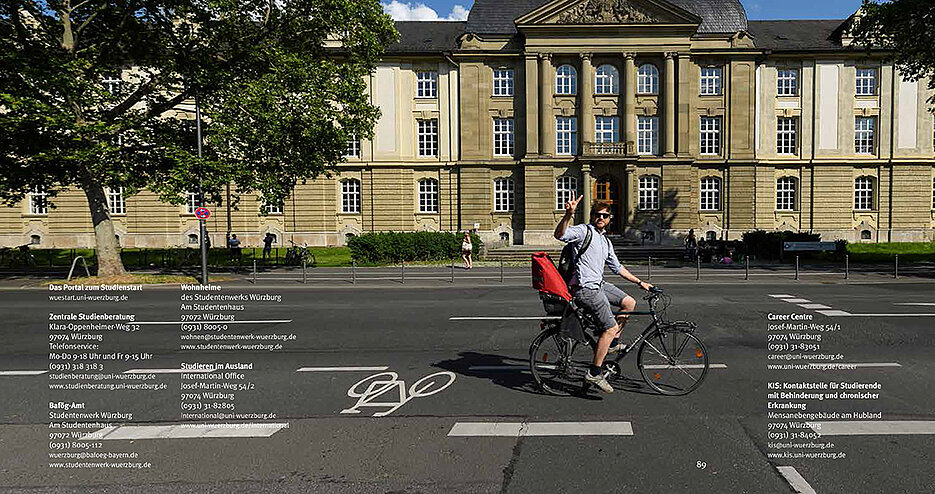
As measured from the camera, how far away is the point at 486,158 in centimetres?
3991

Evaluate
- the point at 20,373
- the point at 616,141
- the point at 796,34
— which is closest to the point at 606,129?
the point at 616,141

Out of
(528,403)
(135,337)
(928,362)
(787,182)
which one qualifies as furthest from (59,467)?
(787,182)

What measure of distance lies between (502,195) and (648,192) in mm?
10090

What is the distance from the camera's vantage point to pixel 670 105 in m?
37.8

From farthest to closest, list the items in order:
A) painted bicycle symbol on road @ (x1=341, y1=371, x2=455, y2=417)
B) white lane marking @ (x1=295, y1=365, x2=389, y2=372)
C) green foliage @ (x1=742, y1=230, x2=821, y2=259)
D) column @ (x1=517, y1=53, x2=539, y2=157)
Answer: column @ (x1=517, y1=53, x2=539, y2=157), green foliage @ (x1=742, y1=230, x2=821, y2=259), white lane marking @ (x1=295, y1=365, x2=389, y2=372), painted bicycle symbol on road @ (x1=341, y1=371, x2=455, y2=417)

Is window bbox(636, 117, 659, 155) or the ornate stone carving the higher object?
the ornate stone carving

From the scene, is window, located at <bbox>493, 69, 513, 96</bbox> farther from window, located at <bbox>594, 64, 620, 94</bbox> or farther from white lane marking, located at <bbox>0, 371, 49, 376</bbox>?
white lane marking, located at <bbox>0, 371, 49, 376</bbox>

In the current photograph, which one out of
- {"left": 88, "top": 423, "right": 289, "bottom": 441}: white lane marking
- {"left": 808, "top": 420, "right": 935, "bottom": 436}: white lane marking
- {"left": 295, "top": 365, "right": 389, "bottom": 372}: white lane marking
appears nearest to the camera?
{"left": 808, "top": 420, "right": 935, "bottom": 436}: white lane marking

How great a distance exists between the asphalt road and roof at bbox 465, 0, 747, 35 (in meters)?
34.1

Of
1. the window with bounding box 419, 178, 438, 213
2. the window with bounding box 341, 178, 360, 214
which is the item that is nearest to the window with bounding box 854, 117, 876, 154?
the window with bounding box 419, 178, 438, 213

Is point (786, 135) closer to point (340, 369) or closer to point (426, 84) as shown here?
point (426, 84)

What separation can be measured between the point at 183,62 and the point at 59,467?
18.0 metres

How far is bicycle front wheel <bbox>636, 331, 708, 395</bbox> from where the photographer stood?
6.02m

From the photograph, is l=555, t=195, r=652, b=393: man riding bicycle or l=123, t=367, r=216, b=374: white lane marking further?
l=123, t=367, r=216, b=374: white lane marking
